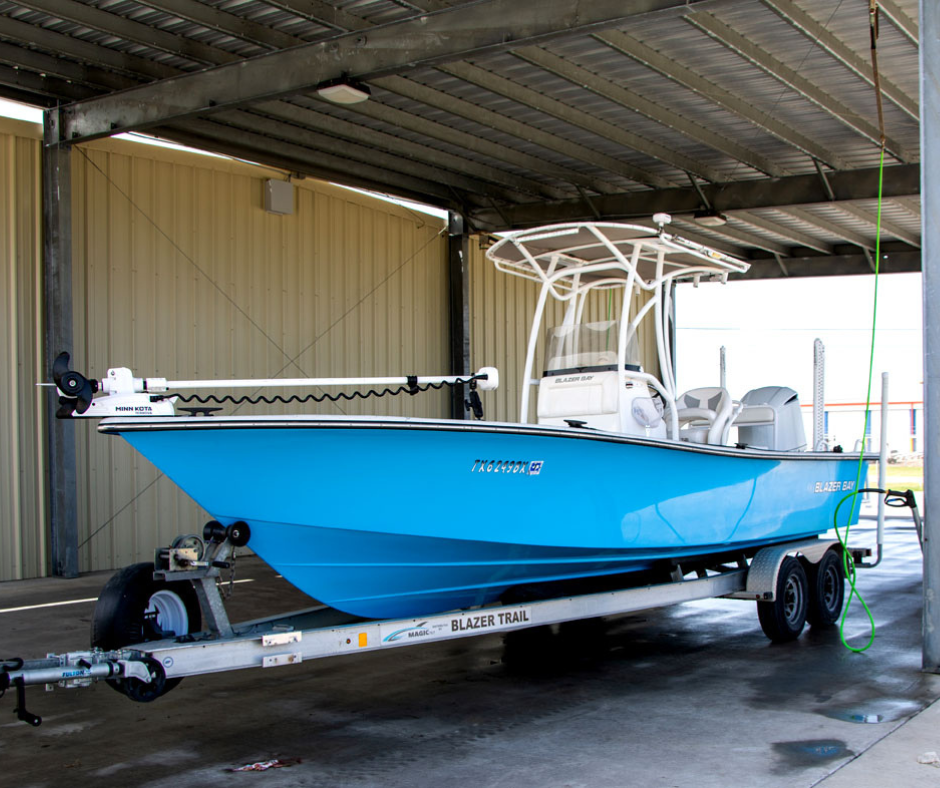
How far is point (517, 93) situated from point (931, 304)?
4.88 metres

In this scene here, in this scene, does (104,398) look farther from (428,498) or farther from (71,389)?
(428,498)

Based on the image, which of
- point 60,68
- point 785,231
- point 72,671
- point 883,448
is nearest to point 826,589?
point 883,448

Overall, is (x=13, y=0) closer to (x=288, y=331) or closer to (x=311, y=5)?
(x=311, y=5)

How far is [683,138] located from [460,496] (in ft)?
23.8

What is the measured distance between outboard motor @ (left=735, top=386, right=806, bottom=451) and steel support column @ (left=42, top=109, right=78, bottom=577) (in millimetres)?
5660

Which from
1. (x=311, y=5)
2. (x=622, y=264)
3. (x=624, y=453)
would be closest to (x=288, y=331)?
(x=311, y=5)

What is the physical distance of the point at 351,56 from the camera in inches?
289

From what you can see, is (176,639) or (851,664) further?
(851,664)

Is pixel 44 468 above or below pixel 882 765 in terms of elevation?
above

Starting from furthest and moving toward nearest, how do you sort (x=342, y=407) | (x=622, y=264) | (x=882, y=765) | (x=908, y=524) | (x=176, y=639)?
1. (x=908, y=524)
2. (x=342, y=407)
3. (x=622, y=264)
4. (x=176, y=639)
5. (x=882, y=765)

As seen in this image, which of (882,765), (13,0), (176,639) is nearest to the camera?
(882,765)

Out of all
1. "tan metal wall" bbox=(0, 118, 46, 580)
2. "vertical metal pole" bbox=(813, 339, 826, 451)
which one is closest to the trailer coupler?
"vertical metal pole" bbox=(813, 339, 826, 451)

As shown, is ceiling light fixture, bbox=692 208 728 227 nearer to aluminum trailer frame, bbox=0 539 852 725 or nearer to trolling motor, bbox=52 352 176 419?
aluminum trailer frame, bbox=0 539 852 725

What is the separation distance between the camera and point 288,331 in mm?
10859
